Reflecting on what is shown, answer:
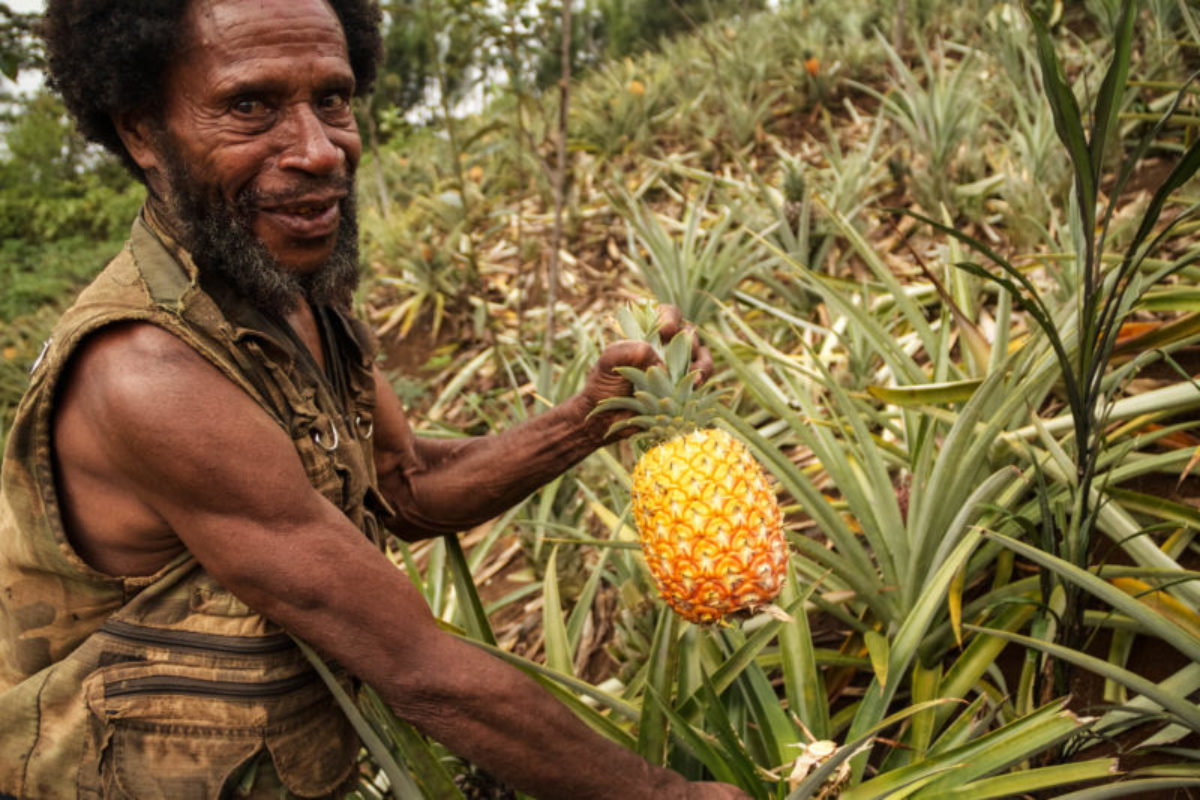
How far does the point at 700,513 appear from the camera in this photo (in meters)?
1.74

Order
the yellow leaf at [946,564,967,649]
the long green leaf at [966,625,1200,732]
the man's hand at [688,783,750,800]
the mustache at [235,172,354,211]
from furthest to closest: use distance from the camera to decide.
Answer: the yellow leaf at [946,564,967,649] → the mustache at [235,172,354,211] → the man's hand at [688,783,750,800] → the long green leaf at [966,625,1200,732]

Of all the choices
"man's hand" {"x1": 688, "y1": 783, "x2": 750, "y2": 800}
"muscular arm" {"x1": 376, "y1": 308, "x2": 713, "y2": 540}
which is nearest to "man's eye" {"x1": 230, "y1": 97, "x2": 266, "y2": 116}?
"muscular arm" {"x1": 376, "y1": 308, "x2": 713, "y2": 540}

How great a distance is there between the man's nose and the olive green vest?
307mm

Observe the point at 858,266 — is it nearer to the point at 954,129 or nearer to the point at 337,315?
the point at 954,129

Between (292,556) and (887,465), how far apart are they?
2122mm

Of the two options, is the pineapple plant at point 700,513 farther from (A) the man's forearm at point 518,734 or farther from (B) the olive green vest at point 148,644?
(B) the olive green vest at point 148,644

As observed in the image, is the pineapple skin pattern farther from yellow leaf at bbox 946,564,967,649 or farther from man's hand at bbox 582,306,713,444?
yellow leaf at bbox 946,564,967,649

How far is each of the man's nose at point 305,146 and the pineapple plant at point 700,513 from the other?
2.61ft

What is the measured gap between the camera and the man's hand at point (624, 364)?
1947mm

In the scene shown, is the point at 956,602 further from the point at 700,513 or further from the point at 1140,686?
the point at 700,513

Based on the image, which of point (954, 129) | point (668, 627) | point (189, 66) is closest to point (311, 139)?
point (189, 66)

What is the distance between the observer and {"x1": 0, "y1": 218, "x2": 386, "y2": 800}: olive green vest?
1813mm

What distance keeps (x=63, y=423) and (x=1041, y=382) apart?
2339 mm

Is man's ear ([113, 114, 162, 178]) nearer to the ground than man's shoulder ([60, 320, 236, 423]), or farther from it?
farther from it
